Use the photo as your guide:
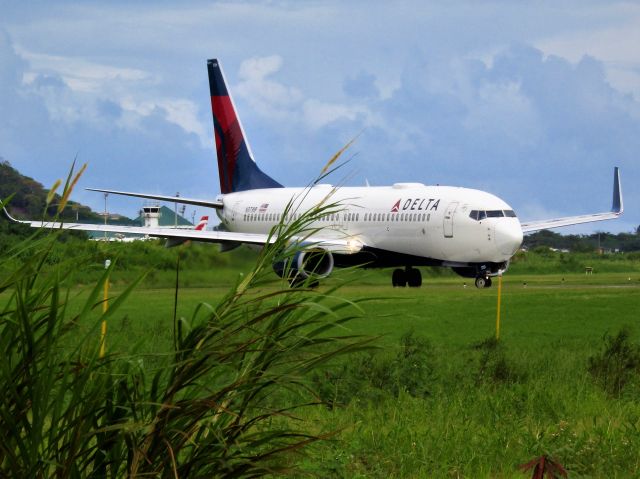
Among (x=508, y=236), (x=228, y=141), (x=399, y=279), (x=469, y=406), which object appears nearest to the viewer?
(x=469, y=406)

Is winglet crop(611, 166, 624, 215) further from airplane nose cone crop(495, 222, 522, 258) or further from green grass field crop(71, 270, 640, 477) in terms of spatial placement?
green grass field crop(71, 270, 640, 477)

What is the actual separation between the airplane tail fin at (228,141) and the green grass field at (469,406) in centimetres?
2346

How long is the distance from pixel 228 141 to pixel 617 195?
14.6 metres

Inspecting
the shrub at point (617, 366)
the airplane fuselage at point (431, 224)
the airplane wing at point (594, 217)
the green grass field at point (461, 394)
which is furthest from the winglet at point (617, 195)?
the shrub at point (617, 366)

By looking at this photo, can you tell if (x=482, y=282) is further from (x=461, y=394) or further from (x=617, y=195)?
(x=461, y=394)

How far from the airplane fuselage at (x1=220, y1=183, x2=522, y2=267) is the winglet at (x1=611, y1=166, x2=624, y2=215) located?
32.7 ft

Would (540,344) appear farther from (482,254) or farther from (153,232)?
(153,232)

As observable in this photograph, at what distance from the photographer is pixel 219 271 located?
2764 cm

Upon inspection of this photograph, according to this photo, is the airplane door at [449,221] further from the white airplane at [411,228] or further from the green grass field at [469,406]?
the green grass field at [469,406]

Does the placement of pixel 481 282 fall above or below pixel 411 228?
below

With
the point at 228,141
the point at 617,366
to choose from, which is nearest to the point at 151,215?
the point at 228,141

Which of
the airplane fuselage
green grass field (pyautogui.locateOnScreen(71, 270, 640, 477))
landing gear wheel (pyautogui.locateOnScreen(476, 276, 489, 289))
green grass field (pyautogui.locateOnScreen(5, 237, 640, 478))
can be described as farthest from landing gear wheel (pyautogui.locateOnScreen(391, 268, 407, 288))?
green grass field (pyautogui.locateOnScreen(71, 270, 640, 477))

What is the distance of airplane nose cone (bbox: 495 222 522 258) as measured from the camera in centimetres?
3319

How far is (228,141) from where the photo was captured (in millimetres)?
46344
